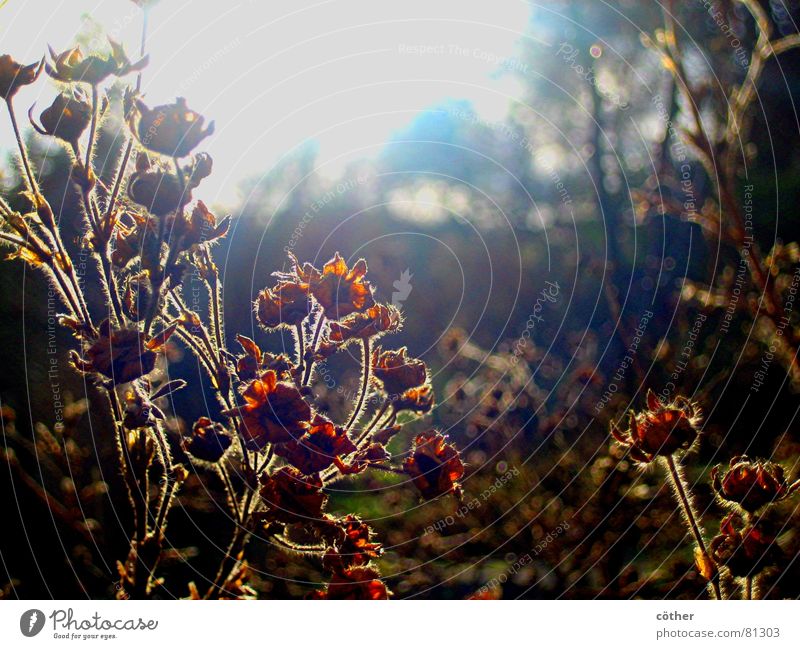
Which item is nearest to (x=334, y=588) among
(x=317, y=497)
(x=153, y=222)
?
(x=317, y=497)

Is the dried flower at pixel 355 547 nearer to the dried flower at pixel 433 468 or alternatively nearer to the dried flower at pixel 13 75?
the dried flower at pixel 433 468

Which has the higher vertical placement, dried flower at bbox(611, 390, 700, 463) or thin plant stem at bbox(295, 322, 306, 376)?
thin plant stem at bbox(295, 322, 306, 376)

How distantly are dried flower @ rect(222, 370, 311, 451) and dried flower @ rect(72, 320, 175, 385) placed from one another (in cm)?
8

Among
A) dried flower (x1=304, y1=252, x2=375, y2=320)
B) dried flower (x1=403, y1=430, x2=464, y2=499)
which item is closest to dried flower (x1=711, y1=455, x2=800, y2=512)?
dried flower (x1=403, y1=430, x2=464, y2=499)

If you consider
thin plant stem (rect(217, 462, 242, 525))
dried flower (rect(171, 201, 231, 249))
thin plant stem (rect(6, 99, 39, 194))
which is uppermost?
thin plant stem (rect(6, 99, 39, 194))

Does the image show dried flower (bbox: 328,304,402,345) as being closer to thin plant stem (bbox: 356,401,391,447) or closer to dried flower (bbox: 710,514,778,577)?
thin plant stem (bbox: 356,401,391,447)

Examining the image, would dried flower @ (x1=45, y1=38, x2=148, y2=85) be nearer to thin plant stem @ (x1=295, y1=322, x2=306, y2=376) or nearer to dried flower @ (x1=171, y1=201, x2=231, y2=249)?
dried flower @ (x1=171, y1=201, x2=231, y2=249)

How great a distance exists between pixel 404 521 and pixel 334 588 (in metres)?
0.52

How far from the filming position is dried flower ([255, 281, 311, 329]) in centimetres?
44

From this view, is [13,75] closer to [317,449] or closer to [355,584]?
[317,449]

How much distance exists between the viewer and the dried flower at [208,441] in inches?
16.7

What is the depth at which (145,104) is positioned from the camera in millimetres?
414
